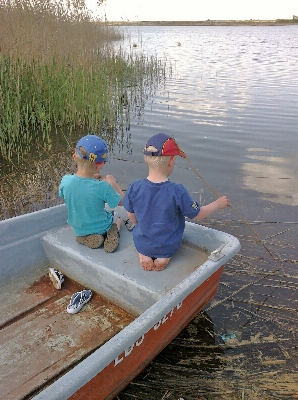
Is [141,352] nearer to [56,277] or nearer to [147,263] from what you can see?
[147,263]

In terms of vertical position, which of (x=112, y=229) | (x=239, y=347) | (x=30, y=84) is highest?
(x=30, y=84)

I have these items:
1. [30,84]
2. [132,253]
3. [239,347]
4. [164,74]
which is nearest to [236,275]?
[239,347]

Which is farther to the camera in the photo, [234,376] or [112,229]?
[112,229]

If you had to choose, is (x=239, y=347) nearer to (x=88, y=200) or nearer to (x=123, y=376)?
(x=123, y=376)

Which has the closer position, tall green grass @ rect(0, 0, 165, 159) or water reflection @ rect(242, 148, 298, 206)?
water reflection @ rect(242, 148, 298, 206)

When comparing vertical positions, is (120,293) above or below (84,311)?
above

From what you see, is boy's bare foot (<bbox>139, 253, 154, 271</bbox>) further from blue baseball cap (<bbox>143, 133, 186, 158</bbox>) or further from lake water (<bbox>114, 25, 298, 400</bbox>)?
blue baseball cap (<bbox>143, 133, 186, 158</bbox>)

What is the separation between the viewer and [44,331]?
266 cm

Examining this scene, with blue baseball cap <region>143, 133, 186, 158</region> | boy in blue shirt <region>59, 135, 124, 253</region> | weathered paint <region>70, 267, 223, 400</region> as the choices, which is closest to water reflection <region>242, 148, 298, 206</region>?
weathered paint <region>70, 267, 223, 400</region>

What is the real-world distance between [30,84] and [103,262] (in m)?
4.88

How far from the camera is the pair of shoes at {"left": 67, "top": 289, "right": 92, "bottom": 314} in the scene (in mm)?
2805

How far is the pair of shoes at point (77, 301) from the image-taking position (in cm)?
280

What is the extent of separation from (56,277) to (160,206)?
1100 mm

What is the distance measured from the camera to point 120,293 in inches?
109
